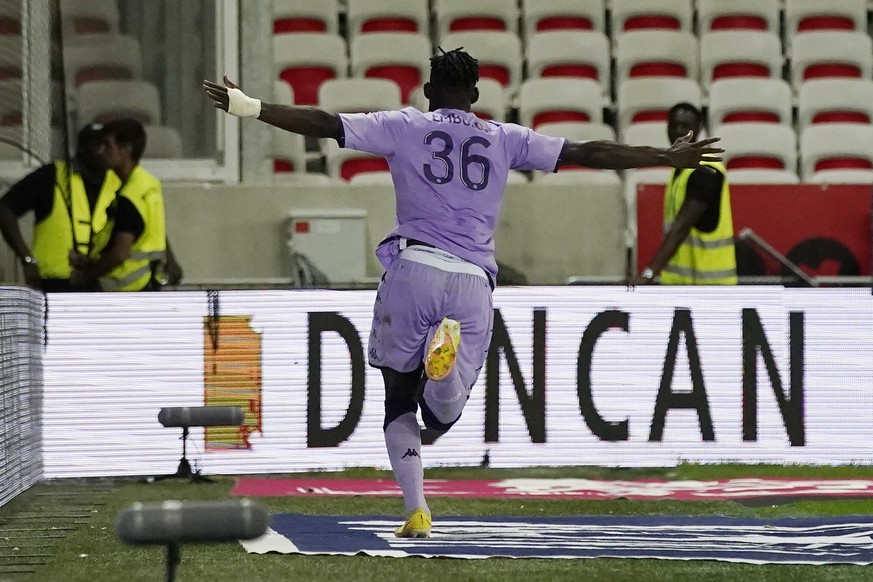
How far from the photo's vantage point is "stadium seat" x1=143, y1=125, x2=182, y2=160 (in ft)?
40.2

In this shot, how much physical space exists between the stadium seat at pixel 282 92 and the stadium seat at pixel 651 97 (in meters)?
2.94

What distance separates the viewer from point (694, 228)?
1002 cm

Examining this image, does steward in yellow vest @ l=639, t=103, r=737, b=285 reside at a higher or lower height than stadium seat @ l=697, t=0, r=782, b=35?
lower

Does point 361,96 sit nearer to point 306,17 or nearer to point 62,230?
point 306,17

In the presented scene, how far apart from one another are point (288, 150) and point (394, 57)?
1.44 metres

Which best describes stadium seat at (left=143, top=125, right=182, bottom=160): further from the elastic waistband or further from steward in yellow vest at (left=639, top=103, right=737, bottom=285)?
the elastic waistband

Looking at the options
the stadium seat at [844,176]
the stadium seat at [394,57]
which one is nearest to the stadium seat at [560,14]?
the stadium seat at [394,57]

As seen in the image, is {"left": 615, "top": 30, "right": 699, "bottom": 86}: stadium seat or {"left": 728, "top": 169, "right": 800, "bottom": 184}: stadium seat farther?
{"left": 615, "top": 30, "right": 699, "bottom": 86}: stadium seat

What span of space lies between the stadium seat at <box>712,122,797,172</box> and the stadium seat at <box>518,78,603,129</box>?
113 centimetres

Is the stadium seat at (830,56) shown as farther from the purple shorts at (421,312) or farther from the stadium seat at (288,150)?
the purple shorts at (421,312)

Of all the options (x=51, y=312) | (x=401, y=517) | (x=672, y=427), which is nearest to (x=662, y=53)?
(x=672, y=427)

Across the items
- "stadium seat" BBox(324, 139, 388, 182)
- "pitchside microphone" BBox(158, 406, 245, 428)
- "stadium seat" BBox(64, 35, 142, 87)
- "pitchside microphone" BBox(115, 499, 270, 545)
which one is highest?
"stadium seat" BBox(64, 35, 142, 87)

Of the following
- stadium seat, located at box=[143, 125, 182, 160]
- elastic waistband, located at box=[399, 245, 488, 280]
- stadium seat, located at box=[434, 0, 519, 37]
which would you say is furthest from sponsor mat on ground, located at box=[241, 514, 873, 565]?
Answer: stadium seat, located at box=[434, 0, 519, 37]

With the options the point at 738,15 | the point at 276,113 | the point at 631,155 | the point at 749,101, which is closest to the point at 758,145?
the point at 749,101
